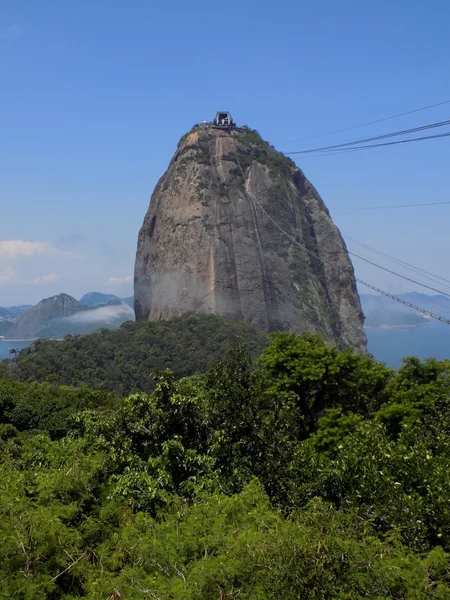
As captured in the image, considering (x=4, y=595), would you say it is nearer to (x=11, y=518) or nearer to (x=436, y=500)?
(x=11, y=518)

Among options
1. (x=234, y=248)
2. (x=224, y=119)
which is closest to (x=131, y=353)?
(x=234, y=248)

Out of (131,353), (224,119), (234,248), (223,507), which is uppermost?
(224,119)

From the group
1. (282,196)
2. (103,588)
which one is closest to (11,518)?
(103,588)

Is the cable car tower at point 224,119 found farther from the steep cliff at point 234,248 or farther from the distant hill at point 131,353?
the distant hill at point 131,353

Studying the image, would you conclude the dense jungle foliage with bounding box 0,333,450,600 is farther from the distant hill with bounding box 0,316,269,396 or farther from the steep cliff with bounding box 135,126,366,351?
the steep cliff with bounding box 135,126,366,351

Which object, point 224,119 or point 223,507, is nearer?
point 223,507

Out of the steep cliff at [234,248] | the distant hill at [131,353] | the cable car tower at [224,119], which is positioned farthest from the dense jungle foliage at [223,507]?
the cable car tower at [224,119]

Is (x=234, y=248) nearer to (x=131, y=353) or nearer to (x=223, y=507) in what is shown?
(x=131, y=353)
